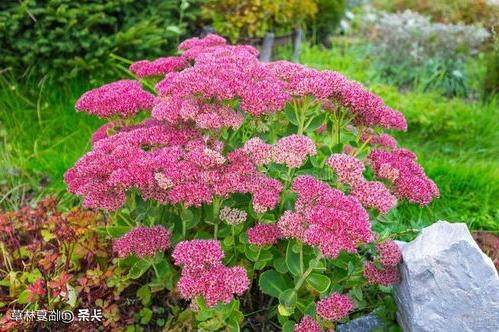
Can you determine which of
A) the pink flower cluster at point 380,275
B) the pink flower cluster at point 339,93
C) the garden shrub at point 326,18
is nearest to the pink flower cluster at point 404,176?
the pink flower cluster at point 339,93

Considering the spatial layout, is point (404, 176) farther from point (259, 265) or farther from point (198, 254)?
point (198, 254)

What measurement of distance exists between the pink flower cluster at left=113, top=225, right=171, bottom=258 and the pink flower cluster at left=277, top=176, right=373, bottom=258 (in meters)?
0.43

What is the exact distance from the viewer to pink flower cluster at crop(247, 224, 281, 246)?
77.9 inches

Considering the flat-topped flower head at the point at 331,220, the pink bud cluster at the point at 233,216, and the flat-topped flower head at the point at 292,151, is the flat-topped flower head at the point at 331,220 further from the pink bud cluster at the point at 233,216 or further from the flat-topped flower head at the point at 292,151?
the pink bud cluster at the point at 233,216

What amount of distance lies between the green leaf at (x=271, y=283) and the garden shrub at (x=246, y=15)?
3.35 meters

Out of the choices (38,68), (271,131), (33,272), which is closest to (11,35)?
(38,68)

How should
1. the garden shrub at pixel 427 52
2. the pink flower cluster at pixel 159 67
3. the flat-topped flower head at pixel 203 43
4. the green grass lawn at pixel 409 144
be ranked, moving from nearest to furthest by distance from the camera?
1. the pink flower cluster at pixel 159 67
2. the flat-topped flower head at pixel 203 43
3. the green grass lawn at pixel 409 144
4. the garden shrub at pixel 427 52

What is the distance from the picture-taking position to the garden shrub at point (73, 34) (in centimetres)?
419

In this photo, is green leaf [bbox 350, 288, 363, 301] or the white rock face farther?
green leaf [bbox 350, 288, 363, 301]

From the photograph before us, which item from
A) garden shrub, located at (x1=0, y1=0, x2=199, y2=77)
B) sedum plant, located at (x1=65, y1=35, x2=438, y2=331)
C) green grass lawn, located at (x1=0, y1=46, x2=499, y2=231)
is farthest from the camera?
garden shrub, located at (x1=0, y1=0, x2=199, y2=77)

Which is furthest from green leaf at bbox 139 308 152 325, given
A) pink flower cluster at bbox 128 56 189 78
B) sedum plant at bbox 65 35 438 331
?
pink flower cluster at bbox 128 56 189 78

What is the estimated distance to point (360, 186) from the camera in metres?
1.99

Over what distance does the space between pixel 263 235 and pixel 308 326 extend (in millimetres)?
346

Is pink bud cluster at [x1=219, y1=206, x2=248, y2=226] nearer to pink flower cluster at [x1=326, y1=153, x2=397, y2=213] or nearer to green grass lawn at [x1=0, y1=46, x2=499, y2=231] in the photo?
pink flower cluster at [x1=326, y1=153, x2=397, y2=213]
